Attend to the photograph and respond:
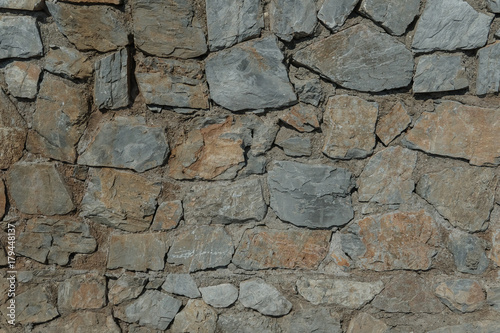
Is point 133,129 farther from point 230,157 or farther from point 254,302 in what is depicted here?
point 254,302

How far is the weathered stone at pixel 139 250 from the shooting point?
5.82 ft

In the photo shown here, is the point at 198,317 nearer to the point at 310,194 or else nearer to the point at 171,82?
the point at 310,194

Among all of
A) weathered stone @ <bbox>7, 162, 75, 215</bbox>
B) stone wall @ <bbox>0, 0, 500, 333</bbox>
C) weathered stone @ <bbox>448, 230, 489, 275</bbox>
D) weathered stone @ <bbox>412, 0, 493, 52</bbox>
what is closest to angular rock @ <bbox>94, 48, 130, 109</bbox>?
stone wall @ <bbox>0, 0, 500, 333</bbox>

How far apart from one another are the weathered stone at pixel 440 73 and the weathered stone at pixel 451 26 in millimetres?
37

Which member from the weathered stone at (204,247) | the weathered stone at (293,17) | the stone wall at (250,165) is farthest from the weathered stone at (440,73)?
the weathered stone at (204,247)

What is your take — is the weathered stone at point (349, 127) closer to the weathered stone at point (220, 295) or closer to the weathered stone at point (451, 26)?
the weathered stone at point (451, 26)

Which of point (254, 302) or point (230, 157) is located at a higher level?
point (230, 157)

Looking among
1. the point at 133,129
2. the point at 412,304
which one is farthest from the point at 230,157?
the point at 412,304

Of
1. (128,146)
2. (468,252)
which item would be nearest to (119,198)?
(128,146)

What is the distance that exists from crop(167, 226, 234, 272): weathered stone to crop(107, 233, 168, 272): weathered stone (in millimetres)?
65

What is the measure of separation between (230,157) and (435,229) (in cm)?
79

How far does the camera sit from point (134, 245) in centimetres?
178

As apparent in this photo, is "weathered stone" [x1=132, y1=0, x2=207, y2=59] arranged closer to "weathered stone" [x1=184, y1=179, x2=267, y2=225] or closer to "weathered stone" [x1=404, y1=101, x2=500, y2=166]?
"weathered stone" [x1=184, y1=179, x2=267, y2=225]

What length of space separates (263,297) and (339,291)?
0.29m
